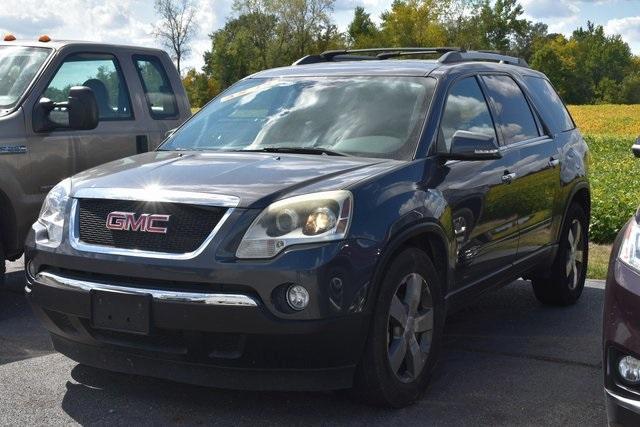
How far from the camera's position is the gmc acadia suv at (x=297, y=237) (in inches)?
149

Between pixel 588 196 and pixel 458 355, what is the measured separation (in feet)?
7.18

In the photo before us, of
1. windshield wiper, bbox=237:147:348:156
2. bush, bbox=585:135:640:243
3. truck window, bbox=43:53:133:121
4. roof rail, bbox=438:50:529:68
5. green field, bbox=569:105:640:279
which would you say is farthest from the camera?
bush, bbox=585:135:640:243

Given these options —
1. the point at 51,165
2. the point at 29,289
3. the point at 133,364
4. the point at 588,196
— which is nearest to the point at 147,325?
the point at 133,364

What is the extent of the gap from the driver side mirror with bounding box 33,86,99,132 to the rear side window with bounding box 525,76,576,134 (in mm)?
3033

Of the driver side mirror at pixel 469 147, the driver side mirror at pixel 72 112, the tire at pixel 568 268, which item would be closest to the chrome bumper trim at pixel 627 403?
the driver side mirror at pixel 469 147

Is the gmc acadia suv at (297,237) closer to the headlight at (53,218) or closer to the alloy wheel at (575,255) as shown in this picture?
the headlight at (53,218)

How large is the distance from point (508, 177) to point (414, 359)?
150 centimetres

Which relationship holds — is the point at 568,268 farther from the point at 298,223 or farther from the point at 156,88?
the point at 156,88

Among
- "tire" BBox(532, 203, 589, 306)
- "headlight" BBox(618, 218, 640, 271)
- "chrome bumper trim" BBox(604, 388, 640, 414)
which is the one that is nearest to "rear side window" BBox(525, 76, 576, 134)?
"tire" BBox(532, 203, 589, 306)

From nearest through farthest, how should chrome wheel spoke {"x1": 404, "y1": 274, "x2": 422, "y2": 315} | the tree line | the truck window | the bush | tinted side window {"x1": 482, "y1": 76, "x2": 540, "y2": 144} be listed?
1. chrome wheel spoke {"x1": 404, "y1": 274, "x2": 422, "y2": 315}
2. tinted side window {"x1": 482, "y1": 76, "x2": 540, "y2": 144}
3. the truck window
4. the bush
5. the tree line

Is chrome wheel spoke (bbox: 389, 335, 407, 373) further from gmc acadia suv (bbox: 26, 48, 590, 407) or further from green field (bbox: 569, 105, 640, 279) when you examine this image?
green field (bbox: 569, 105, 640, 279)

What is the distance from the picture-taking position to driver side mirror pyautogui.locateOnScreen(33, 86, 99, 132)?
19.9ft

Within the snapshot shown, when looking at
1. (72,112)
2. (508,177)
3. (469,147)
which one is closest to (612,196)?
(508,177)

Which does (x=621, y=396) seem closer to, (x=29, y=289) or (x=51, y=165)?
(x=29, y=289)
